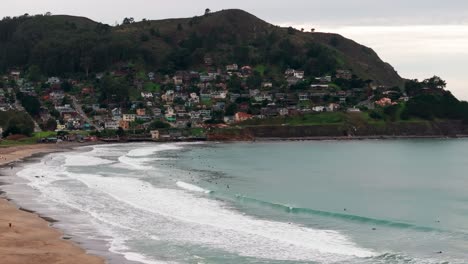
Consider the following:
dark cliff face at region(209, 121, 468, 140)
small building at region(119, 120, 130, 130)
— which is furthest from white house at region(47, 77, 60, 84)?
dark cliff face at region(209, 121, 468, 140)

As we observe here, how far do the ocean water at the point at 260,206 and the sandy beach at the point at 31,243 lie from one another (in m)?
1.79

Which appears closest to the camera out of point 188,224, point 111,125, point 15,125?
point 188,224

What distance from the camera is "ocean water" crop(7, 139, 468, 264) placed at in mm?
32484

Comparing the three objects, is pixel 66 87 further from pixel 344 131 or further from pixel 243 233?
pixel 243 233

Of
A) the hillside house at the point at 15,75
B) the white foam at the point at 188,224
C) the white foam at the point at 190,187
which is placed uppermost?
the hillside house at the point at 15,75

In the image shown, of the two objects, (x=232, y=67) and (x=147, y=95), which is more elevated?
(x=232, y=67)

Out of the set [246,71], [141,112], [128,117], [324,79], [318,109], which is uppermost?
[246,71]

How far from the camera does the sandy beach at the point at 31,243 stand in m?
29.4

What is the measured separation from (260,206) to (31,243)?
18.9 meters

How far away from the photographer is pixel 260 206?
155ft

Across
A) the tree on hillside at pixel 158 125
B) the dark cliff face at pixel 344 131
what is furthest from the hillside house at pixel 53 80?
the dark cliff face at pixel 344 131

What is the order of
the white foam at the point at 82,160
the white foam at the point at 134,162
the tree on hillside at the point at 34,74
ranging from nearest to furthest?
1. the white foam at the point at 134,162
2. the white foam at the point at 82,160
3. the tree on hillside at the point at 34,74

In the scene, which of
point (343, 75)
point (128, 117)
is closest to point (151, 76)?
point (128, 117)

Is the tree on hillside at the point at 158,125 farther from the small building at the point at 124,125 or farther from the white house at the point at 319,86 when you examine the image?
the white house at the point at 319,86
